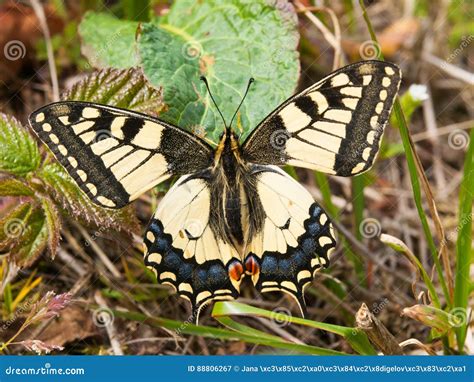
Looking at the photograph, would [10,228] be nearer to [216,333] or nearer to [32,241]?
[32,241]

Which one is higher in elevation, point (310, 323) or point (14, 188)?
point (14, 188)

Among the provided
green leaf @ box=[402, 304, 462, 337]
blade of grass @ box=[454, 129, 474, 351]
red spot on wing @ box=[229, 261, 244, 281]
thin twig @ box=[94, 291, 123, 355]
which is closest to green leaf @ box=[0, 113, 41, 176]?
thin twig @ box=[94, 291, 123, 355]

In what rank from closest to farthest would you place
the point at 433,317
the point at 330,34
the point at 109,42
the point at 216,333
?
the point at 433,317 < the point at 216,333 < the point at 109,42 < the point at 330,34

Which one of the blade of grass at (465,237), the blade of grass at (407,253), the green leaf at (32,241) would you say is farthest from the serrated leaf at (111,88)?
the blade of grass at (465,237)

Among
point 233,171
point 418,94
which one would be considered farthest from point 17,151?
point 418,94

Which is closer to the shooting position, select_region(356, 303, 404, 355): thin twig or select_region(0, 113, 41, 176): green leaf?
select_region(356, 303, 404, 355): thin twig

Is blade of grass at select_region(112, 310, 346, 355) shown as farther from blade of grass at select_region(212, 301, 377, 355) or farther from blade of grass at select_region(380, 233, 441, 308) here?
blade of grass at select_region(380, 233, 441, 308)
